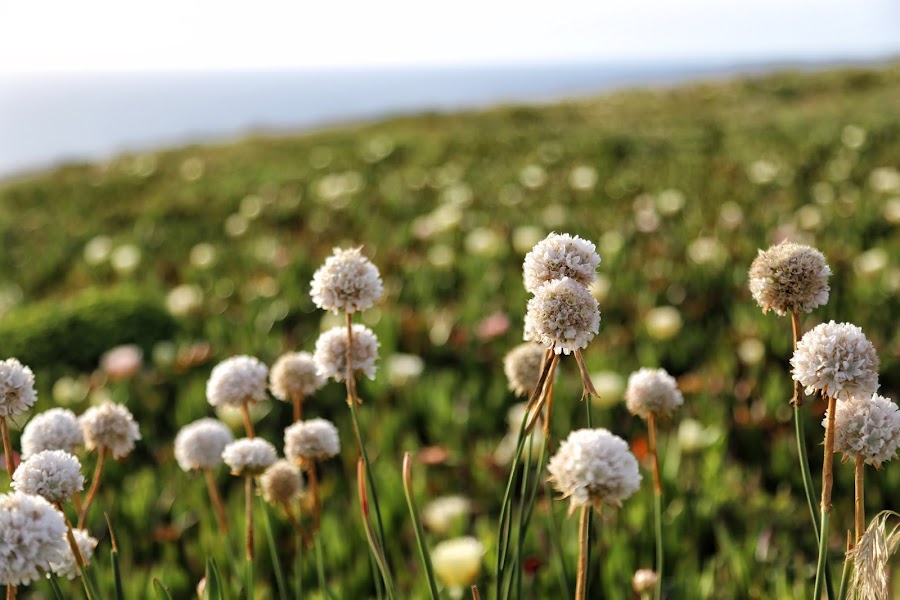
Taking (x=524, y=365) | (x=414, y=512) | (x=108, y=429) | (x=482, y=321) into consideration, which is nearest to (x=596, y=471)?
(x=414, y=512)

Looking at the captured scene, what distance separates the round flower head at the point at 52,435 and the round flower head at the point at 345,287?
464mm

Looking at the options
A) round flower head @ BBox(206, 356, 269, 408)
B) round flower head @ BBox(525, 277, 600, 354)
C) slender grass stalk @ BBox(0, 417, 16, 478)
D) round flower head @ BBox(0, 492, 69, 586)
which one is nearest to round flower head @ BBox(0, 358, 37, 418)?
slender grass stalk @ BBox(0, 417, 16, 478)

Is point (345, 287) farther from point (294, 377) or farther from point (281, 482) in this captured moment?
point (281, 482)

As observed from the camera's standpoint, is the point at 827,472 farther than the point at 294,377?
No

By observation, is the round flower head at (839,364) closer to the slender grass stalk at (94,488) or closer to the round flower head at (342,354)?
the round flower head at (342,354)

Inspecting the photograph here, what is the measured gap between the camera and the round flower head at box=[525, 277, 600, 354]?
923 mm

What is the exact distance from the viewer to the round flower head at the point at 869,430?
0.97 m

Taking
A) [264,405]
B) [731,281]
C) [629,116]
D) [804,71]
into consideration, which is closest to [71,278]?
[264,405]

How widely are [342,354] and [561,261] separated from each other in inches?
14.8

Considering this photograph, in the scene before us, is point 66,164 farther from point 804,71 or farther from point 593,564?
point 804,71

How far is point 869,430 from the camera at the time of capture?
0.98m

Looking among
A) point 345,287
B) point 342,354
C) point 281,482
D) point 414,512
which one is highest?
point 345,287

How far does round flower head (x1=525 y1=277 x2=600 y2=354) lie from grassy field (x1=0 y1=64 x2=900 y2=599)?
805 millimetres

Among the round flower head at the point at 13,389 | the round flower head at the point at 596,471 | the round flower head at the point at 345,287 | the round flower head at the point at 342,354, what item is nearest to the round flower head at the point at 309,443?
the round flower head at the point at 342,354
